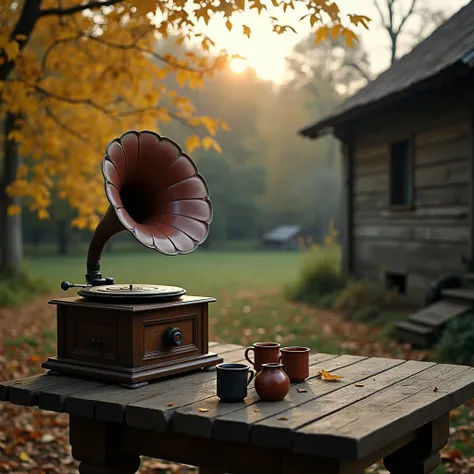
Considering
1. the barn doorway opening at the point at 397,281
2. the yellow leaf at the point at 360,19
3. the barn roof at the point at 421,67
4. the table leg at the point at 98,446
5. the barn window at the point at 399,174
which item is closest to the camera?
the table leg at the point at 98,446

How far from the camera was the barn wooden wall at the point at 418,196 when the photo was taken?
29.1ft

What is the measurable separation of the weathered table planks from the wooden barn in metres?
5.44

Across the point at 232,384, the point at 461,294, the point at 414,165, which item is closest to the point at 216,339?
the point at 461,294

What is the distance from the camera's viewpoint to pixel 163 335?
2701 millimetres

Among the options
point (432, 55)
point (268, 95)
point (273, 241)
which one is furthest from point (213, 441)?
point (268, 95)

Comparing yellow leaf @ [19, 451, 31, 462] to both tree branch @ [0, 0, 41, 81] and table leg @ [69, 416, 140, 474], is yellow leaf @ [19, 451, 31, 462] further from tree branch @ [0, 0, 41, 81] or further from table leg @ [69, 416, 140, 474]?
tree branch @ [0, 0, 41, 81]

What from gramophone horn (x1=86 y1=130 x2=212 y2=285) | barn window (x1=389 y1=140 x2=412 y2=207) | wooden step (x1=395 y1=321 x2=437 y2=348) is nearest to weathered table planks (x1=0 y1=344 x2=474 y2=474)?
gramophone horn (x1=86 y1=130 x2=212 y2=285)

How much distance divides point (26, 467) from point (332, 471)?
285cm

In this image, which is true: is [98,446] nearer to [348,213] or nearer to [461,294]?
[461,294]

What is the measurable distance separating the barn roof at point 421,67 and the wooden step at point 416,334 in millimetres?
2977

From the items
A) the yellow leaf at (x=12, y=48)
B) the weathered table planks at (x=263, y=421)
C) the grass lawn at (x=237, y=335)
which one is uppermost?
the yellow leaf at (x=12, y=48)

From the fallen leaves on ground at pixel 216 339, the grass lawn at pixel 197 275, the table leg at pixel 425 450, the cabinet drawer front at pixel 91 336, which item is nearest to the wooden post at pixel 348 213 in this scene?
the fallen leaves on ground at pixel 216 339

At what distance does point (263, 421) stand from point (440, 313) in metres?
6.06

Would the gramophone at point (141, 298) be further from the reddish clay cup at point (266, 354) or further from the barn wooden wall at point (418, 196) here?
the barn wooden wall at point (418, 196)
